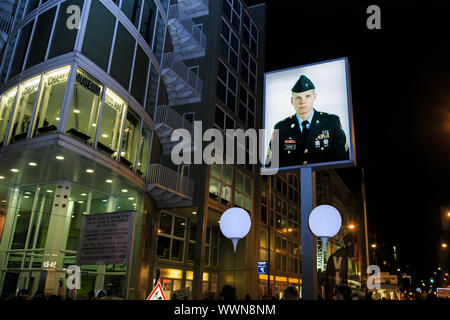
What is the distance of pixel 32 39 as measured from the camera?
16.5 meters

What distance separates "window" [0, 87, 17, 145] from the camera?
15.8 m

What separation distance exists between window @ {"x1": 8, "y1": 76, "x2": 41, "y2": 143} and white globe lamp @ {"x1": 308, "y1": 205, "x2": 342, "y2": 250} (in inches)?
475

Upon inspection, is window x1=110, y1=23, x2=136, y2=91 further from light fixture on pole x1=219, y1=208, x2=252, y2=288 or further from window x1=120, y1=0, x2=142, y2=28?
light fixture on pole x1=219, y1=208, x2=252, y2=288

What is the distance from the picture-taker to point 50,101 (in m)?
14.8

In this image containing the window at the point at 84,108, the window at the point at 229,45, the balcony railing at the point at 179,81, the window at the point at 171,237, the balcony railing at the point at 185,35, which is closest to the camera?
the window at the point at 84,108

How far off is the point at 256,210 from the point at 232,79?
12514mm

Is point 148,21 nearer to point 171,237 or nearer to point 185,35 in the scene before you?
point 185,35

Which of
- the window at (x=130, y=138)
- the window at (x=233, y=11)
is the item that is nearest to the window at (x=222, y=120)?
the window at (x=233, y=11)

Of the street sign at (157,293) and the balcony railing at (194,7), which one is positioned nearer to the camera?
the street sign at (157,293)

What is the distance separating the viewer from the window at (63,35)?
49.6 ft

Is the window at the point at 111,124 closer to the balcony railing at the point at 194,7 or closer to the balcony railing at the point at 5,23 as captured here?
the balcony railing at the point at 5,23

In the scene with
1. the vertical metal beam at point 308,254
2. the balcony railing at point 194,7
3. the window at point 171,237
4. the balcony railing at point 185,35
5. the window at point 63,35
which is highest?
the balcony railing at point 194,7

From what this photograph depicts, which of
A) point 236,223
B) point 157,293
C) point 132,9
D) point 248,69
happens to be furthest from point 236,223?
point 248,69

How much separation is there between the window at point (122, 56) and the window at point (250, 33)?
22.3 meters
